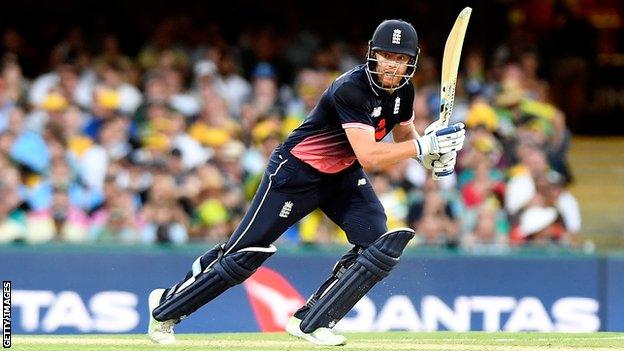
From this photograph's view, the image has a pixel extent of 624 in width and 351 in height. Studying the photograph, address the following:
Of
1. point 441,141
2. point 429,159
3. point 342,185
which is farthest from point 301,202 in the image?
point 441,141

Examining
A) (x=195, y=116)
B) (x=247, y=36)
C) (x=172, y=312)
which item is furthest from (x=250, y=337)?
(x=247, y=36)

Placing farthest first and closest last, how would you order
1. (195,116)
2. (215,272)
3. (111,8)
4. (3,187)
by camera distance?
(111,8) < (195,116) < (3,187) < (215,272)

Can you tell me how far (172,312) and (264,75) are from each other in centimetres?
645

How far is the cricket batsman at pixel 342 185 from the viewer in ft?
25.2

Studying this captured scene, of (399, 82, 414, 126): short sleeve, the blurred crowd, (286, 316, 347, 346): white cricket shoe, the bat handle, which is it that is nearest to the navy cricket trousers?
(399, 82, 414, 126): short sleeve

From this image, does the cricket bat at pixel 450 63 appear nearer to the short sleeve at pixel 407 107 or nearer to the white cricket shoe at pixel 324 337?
the short sleeve at pixel 407 107

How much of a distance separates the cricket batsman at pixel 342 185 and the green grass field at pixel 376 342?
0.68 ft

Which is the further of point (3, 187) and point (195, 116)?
point (195, 116)

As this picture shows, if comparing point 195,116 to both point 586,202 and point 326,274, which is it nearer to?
point 326,274

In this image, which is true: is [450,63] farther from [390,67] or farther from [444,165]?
[444,165]

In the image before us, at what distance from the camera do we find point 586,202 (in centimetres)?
1527

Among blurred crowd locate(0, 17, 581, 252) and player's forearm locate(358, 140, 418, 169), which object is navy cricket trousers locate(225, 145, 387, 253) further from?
blurred crowd locate(0, 17, 581, 252)

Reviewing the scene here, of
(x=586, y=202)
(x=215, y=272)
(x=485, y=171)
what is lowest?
(x=586, y=202)

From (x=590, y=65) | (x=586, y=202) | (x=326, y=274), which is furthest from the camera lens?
(x=590, y=65)
